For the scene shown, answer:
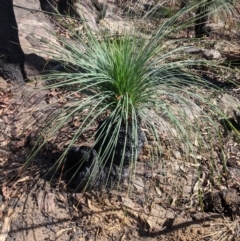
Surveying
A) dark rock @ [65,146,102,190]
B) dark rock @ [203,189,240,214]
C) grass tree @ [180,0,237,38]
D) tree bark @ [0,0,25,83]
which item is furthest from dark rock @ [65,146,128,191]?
grass tree @ [180,0,237,38]

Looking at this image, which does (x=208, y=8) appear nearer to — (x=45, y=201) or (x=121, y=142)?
(x=121, y=142)

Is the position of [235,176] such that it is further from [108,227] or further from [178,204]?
[108,227]

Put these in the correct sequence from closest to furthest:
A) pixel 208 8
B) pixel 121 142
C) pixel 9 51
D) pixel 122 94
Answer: pixel 122 94
pixel 121 142
pixel 9 51
pixel 208 8

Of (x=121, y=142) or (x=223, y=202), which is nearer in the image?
(x=121, y=142)

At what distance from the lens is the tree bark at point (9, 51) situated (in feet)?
12.8

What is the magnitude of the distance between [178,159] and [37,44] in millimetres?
1864

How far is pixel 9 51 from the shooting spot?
3910 millimetres

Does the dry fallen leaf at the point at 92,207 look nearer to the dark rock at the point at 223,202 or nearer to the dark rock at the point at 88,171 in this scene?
the dark rock at the point at 88,171

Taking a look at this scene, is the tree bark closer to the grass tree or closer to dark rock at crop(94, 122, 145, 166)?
dark rock at crop(94, 122, 145, 166)

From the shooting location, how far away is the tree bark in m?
3.90

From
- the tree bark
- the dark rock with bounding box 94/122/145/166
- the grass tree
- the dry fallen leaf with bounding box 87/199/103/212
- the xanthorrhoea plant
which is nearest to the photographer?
the xanthorrhoea plant

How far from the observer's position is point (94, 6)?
19.1ft

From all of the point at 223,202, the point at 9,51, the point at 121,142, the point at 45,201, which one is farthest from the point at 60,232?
the point at 9,51

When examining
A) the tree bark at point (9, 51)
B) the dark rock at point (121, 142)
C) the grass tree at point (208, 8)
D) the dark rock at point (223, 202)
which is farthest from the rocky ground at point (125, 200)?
the grass tree at point (208, 8)
